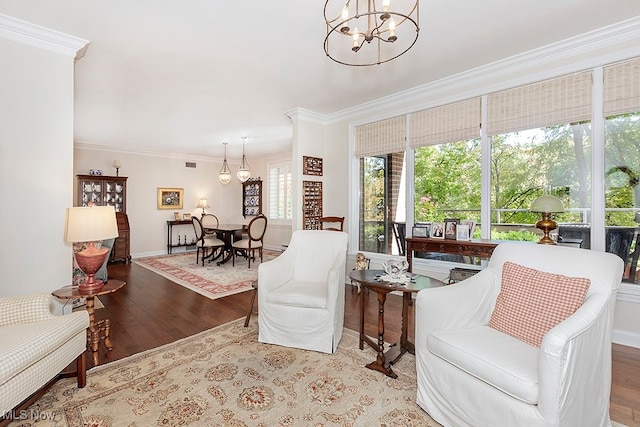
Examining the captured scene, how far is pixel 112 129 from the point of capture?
532 centimetres

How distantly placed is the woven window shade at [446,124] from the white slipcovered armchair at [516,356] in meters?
1.87

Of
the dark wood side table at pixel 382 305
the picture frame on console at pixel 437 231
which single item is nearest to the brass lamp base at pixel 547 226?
the picture frame on console at pixel 437 231

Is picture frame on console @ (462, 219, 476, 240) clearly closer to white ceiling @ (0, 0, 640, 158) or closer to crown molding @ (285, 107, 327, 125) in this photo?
white ceiling @ (0, 0, 640, 158)

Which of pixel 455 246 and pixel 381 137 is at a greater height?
pixel 381 137

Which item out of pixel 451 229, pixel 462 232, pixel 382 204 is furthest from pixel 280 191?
pixel 462 232

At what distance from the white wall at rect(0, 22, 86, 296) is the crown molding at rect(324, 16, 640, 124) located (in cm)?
347

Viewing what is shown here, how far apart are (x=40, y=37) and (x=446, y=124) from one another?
3.98 meters

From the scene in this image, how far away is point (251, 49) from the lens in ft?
9.04

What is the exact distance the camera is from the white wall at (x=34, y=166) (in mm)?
2314

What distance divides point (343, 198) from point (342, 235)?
1860mm

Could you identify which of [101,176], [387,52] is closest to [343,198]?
[387,52]

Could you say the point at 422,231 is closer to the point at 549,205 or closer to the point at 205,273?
the point at 549,205

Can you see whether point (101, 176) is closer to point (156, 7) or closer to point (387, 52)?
point (156, 7)

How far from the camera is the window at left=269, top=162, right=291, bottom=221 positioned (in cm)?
770
